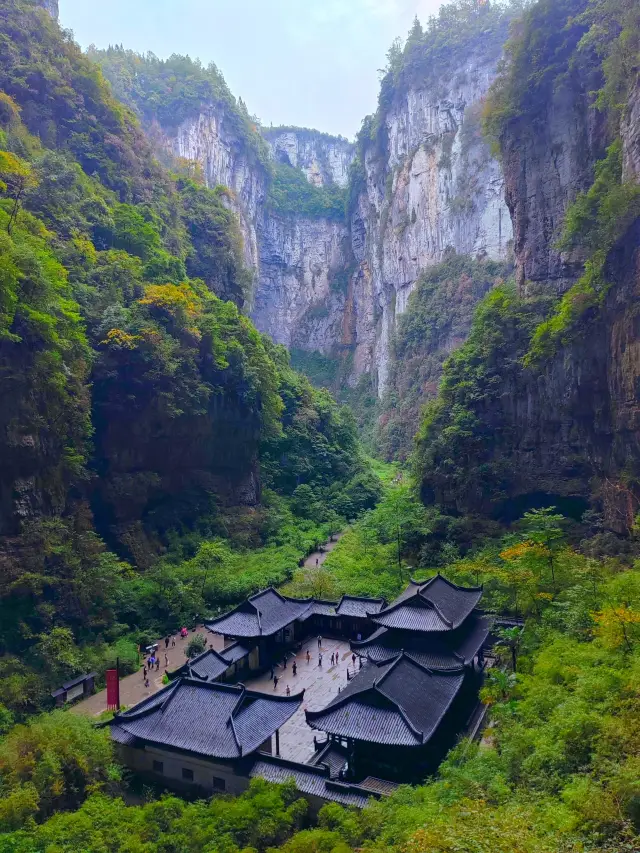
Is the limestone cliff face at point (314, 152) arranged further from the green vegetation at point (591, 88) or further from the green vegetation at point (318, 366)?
the green vegetation at point (591, 88)

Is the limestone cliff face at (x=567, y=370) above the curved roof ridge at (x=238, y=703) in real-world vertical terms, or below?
above

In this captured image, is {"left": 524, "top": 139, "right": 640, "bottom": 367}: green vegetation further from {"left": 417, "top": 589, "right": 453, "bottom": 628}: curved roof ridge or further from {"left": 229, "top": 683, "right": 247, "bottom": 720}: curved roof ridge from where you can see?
{"left": 229, "top": 683, "right": 247, "bottom": 720}: curved roof ridge

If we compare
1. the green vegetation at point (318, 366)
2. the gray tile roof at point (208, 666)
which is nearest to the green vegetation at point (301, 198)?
the green vegetation at point (318, 366)

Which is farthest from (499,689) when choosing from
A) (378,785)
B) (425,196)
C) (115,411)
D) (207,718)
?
(425,196)

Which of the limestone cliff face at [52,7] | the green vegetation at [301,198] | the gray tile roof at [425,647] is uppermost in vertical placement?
the green vegetation at [301,198]

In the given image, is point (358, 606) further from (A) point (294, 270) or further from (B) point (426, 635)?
(A) point (294, 270)

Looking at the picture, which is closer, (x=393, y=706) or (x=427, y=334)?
(x=393, y=706)

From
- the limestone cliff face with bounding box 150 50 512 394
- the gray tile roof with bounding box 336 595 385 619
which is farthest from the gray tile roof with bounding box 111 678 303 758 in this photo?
the limestone cliff face with bounding box 150 50 512 394
